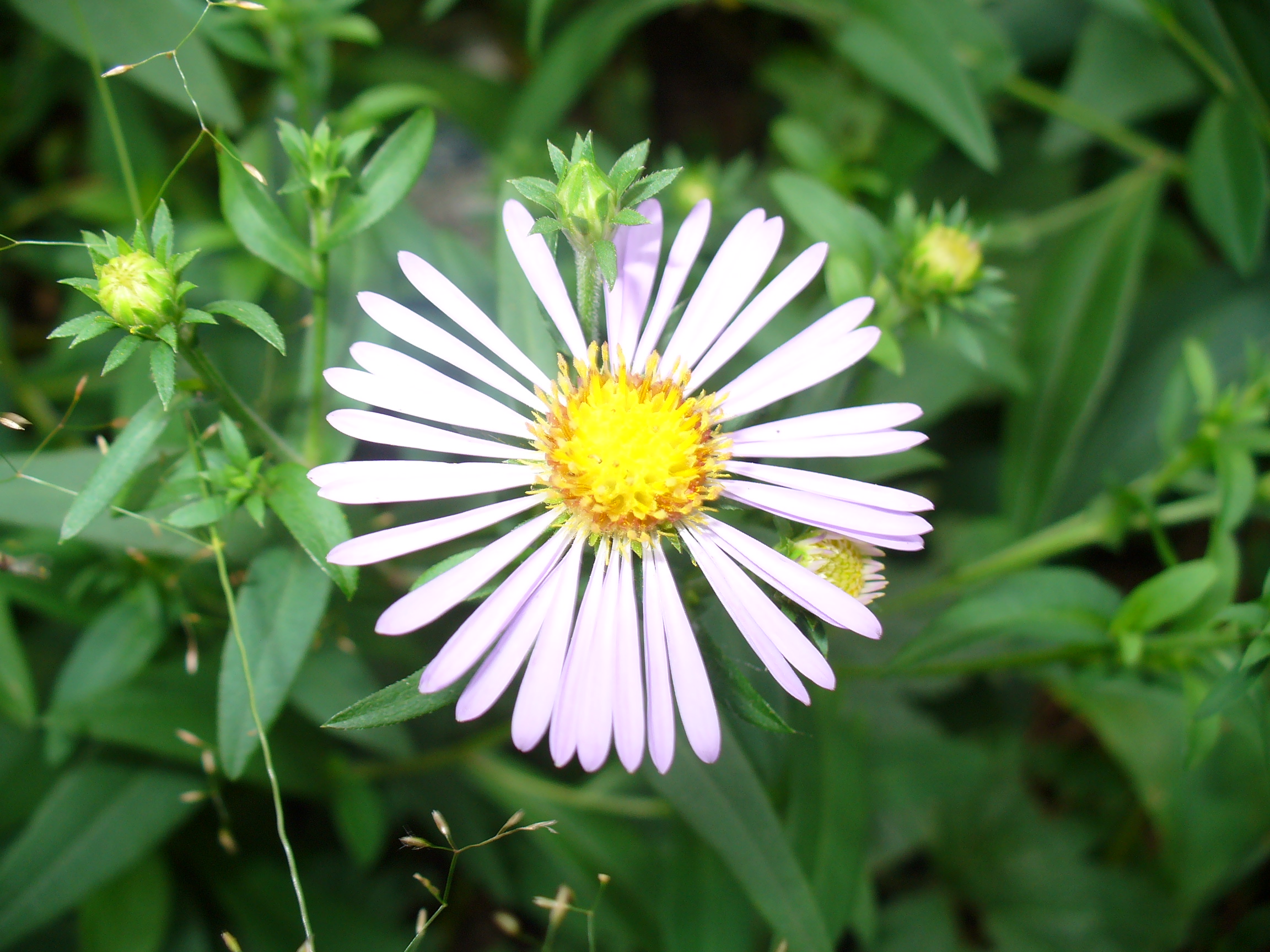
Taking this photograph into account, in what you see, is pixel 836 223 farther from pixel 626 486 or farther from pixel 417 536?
pixel 417 536

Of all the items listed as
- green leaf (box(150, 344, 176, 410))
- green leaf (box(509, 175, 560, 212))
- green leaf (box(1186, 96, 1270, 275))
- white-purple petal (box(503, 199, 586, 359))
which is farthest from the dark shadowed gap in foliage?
green leaf (box(150, 344, 176, 410))

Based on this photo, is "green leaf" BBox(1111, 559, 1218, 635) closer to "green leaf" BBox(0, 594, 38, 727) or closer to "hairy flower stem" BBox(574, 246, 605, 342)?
"hairy flower stem" BBox(574, 246, 605, 342)

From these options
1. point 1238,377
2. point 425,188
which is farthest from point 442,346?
point 1238,377

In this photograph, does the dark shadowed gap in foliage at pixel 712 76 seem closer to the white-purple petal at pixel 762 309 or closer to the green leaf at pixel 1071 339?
the green leaf at pixel 1071 339

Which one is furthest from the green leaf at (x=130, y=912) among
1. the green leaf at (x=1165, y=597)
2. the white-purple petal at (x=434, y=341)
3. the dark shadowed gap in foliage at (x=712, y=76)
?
the dark shadowed gap in foliage at (x=712, y=76)

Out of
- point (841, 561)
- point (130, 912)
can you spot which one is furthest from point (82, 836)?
point (841, 561)

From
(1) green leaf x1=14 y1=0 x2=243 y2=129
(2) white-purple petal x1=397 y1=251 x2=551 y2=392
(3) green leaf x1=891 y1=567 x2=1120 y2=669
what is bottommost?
(3) green leaf x1=891 y1=567 x2=1120 y2=669
